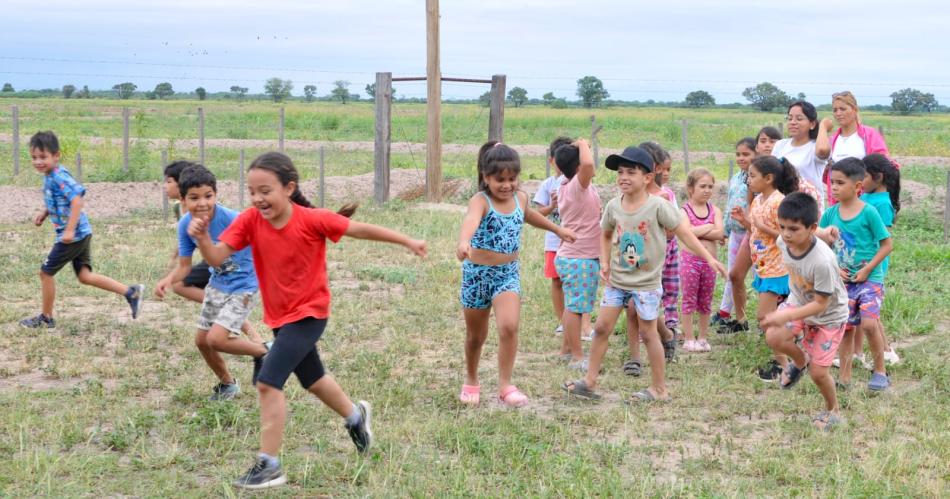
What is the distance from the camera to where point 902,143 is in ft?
100

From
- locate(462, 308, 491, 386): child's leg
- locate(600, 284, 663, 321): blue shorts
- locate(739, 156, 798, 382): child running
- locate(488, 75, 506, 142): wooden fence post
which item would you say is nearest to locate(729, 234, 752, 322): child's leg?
locate(739, 156, 798, 382): child running

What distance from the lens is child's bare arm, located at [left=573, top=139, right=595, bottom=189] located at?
21.2 feet

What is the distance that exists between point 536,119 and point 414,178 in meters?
21.6

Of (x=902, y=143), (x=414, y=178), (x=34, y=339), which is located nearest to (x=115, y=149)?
(x=414, y=178)

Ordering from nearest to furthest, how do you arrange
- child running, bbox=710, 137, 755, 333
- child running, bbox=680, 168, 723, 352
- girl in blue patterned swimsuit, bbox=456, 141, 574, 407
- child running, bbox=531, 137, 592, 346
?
1. girl in blue patterned swimsuit, bbox=456, 141, 574, 407
2. child running, bbox=531, 137, 592, 346
3. child running, bbox=680, 168, 723, 352
4. child running, bbox=710, 137, 755, 333

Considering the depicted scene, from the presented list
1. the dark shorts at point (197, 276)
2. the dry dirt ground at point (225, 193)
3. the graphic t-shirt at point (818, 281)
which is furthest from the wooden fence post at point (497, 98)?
the graphic t-shirt at point (818, 281)

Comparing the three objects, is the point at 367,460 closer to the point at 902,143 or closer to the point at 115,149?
the point at 115,149

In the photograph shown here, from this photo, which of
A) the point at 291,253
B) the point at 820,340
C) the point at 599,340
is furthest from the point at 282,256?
the point at 820,340

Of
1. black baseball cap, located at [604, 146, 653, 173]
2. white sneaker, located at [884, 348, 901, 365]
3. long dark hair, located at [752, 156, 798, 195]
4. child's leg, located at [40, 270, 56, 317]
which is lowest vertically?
white sneaker, located at [884, 348, 901, 365]

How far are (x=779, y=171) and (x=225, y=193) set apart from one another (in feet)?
41.1

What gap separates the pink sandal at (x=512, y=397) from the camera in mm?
5973

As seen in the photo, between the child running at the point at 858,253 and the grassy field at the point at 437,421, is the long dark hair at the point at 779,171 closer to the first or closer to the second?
the child running at the point at 858,253

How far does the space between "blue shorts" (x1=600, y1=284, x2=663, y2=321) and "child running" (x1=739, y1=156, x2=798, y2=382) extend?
106cm

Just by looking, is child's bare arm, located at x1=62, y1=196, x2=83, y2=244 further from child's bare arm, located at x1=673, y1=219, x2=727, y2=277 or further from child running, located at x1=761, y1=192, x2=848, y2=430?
child running, located at x1=761, y1=192, x2=848, y2=430
